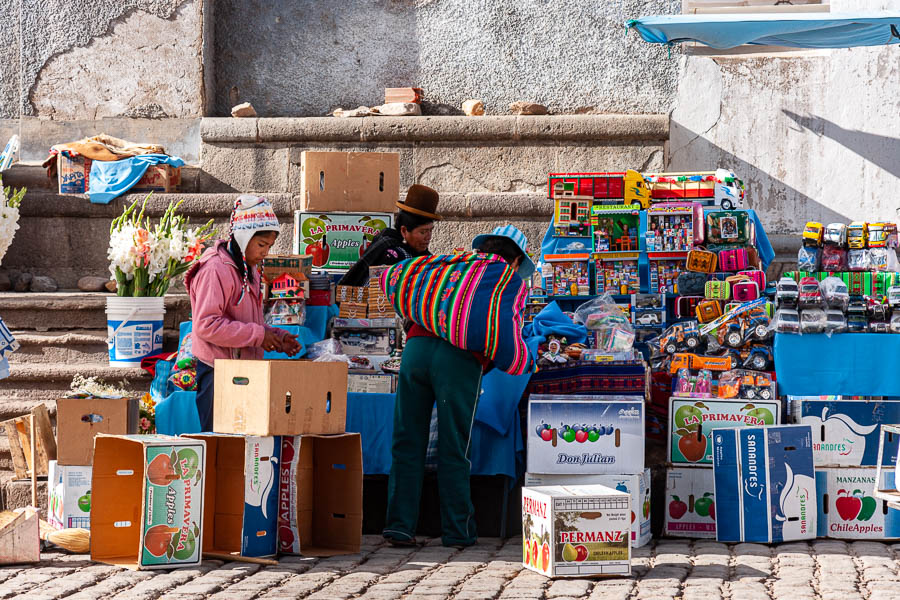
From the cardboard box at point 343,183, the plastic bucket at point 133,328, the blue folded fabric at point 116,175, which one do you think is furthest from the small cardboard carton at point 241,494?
the blue folded fabric at point 116,175

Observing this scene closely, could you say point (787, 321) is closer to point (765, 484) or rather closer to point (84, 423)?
point (765, 484)

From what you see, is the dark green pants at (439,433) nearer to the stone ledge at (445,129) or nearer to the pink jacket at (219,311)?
the pink jacket at (219,311)

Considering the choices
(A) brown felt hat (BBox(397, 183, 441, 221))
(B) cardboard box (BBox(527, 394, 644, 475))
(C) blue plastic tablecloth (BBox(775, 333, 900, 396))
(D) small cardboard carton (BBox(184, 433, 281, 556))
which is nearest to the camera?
(D) small cardboard carton (BBox(184, 433, 281, 556))

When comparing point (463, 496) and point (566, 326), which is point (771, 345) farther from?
point (463, 496)

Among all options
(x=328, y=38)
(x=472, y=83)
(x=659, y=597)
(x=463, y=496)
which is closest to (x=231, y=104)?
(x=328, y=38)

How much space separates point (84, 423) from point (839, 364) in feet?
13.0

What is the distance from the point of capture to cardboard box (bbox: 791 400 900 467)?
592 centimetres

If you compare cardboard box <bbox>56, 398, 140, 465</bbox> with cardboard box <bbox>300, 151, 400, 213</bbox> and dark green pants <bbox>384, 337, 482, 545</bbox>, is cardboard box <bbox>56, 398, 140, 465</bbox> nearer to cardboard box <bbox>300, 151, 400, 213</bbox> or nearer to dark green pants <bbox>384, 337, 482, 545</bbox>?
dark green pants <bbox>384, 337, 482, 545</bbox>

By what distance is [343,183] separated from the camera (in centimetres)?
732

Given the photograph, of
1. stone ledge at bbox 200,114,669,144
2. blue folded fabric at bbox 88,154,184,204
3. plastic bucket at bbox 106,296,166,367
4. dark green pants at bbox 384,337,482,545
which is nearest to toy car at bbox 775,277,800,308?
dark green pants at bbox 384,337,482,545

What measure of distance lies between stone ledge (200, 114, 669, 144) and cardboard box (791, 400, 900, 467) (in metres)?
3.61

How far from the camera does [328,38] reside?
10.0 m

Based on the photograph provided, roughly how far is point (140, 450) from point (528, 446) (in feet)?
6.36

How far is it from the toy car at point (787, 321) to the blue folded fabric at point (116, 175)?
5065 millimetres
